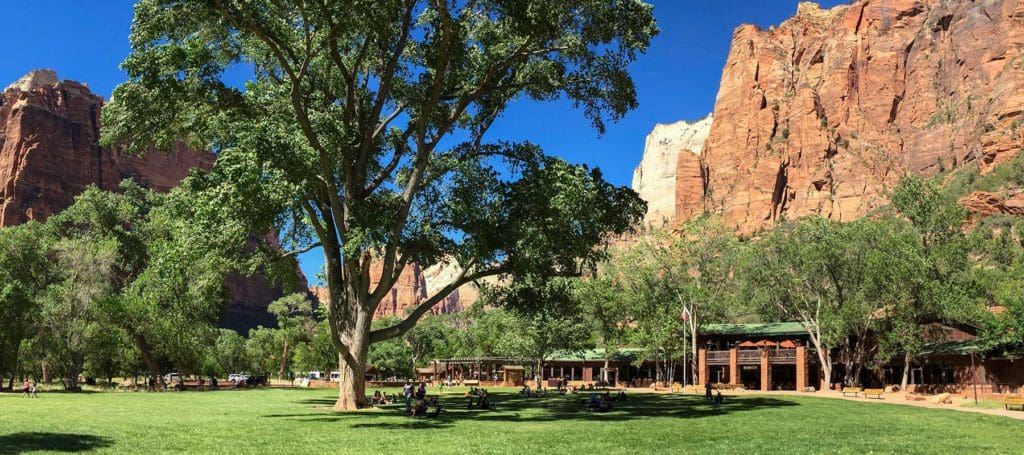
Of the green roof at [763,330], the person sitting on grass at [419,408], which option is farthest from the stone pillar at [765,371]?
the person sitting on grass at [419,408]

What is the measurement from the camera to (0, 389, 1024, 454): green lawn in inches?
627

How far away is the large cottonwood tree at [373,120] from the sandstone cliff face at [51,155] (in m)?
131

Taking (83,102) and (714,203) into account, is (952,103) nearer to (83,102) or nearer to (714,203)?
(714,203)

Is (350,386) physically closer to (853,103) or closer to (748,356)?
(748,356)

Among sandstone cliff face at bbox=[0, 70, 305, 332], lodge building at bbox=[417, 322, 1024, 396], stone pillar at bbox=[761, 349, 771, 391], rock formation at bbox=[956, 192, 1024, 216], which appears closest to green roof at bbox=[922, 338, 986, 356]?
lodge building at bbox=[417, 322, 1024, 396]

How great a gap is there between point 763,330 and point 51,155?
161714 mm

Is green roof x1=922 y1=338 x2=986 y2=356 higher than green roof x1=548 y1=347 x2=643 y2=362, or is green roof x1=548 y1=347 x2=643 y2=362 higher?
green roof x1=922 y1=338 x2=986 y2=356

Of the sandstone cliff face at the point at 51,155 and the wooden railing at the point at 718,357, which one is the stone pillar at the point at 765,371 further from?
the sandstone cliff face at the point at 51,155

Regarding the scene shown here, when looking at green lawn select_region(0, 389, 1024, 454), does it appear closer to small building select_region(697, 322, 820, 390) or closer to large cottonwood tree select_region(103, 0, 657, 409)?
large cottonwood tree select_region(103, 0, 657, 409)

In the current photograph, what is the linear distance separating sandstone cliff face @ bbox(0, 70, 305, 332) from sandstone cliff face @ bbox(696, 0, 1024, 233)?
4950 inches

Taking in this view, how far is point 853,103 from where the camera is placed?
16388 centimetres

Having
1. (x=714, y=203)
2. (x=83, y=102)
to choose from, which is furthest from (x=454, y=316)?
(x=83, y=102)

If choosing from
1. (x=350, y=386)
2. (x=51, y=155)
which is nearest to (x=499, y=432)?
(x=350, y=386)

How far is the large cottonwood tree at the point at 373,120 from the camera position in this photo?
2289cm
